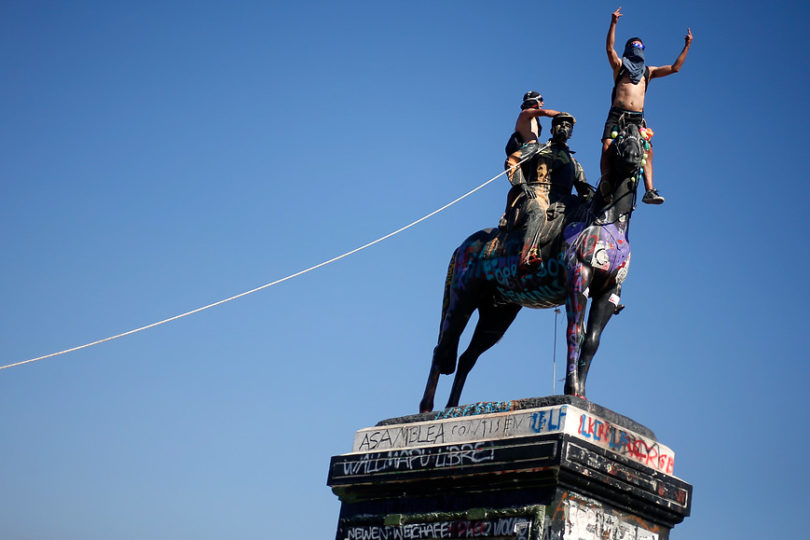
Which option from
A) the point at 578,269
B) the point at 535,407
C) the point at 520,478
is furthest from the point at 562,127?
the point at 520,478

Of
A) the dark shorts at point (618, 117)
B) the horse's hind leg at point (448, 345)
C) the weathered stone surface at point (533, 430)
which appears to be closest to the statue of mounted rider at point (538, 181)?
the dark shorts at point (618, 117)

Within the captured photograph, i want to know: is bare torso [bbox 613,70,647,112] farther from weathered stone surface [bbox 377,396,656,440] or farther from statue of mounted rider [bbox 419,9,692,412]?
weathered stone surface [bbox 377,396,656,440]

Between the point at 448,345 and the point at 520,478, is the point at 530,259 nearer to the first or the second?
the point at 448,345

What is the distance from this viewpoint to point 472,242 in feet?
40.8

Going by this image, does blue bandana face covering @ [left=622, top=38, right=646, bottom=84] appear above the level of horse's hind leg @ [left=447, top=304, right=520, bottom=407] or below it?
above

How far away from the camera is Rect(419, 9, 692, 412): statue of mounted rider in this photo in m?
11.0

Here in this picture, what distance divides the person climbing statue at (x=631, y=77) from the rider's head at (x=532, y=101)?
1.24 m

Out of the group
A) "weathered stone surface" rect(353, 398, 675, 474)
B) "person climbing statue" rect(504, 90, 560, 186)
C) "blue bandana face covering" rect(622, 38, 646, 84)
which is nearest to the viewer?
"weathered stone surface" rect(353, 398, 675, 474)

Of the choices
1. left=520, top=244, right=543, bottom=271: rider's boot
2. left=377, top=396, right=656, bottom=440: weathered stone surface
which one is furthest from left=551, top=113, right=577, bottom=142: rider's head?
left=377, top=396, right=656, bottom=440: weathered stone surface

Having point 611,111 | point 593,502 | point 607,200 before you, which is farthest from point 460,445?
point 611,111

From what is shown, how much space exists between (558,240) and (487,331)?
1.79 m

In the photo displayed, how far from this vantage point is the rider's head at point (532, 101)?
41.8 feet

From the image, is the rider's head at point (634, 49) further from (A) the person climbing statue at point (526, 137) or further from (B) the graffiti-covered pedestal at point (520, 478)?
(B) the graffiti-covered pedestal at point (520, 478)

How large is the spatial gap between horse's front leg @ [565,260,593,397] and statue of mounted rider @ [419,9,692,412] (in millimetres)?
10
